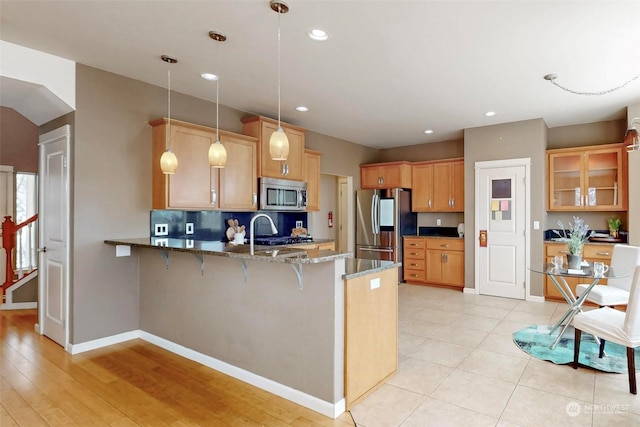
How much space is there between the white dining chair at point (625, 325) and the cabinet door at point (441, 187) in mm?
3610

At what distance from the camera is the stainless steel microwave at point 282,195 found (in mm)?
4598

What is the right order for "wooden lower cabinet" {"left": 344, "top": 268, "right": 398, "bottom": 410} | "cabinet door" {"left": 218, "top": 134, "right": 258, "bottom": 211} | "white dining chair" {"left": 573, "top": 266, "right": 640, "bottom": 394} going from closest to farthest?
"wooden lower cabinet" {"left": 344, "top": 268, "right": 398, "bottom": 410} < "white dining chair" {"left": 573, "top": 266, "right": 640, "bottom": 394} < "cabinet door" {"left": 218, "top": 134, "right": 258, "bottom": 211}

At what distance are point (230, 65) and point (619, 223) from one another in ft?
18.5

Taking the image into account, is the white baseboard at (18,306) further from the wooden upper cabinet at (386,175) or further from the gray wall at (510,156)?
the gray wall at (510,156)

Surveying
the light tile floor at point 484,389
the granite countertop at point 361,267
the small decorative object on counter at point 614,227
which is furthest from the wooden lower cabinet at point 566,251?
the granite countertop at point 361,267

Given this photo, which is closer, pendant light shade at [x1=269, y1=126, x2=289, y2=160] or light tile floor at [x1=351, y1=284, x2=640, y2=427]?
light tile floor at [x1=351, y1=284, x2=640, y2=427]

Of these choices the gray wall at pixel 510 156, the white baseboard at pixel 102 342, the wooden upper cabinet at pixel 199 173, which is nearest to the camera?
the white baseboard at pixel 102 342

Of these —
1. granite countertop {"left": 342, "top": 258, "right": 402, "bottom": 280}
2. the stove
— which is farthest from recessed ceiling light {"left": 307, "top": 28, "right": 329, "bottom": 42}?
the stove

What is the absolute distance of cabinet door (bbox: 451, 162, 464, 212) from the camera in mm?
6176

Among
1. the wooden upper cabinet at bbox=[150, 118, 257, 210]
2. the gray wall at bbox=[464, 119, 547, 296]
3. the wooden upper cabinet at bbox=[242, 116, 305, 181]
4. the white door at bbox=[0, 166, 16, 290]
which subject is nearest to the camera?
the wooden upper cabinet at bbox=[150, 118, 257, 210]

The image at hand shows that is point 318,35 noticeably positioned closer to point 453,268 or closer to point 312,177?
point 312,177

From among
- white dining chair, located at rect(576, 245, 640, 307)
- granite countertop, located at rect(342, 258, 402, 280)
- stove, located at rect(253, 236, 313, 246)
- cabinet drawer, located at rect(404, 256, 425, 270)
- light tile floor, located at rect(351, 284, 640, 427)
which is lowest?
light tile floor, located at rect(351, 284, 640, 427)

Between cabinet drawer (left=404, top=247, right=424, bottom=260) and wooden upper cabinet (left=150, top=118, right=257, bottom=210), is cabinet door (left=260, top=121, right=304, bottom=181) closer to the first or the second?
wooden upper cabinet (left=150, top=118, right=257, bottom=210)

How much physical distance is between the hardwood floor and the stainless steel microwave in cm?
211
